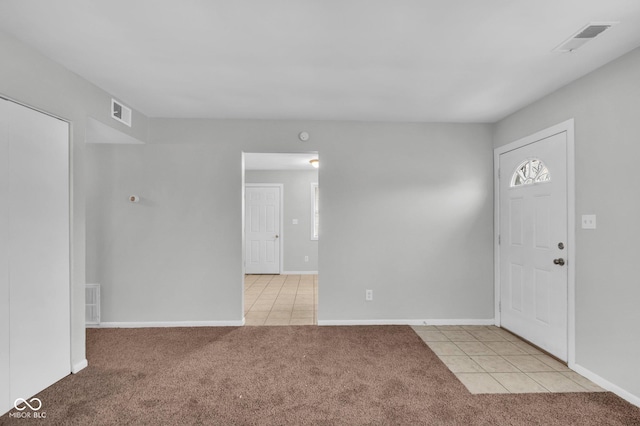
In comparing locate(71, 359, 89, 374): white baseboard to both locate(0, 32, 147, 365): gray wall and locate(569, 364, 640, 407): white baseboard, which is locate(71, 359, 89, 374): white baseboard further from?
locate(569, 364, 640, 407): white baseboard

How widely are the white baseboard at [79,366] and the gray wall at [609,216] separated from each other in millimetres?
4117

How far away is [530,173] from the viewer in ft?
10.1


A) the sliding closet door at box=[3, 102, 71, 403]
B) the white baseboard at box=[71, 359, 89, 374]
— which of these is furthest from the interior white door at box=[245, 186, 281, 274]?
the sliding closet door at box=[3, 102, 71, 403]

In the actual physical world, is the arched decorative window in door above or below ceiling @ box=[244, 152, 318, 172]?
below

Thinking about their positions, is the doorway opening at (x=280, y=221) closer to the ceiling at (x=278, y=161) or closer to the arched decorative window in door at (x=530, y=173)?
the ceiling at (x=278, y=161)

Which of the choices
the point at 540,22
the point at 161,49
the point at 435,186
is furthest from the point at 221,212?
the point at 540,22

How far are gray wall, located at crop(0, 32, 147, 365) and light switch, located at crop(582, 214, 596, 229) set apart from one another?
13.4 ft

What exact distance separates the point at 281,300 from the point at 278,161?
2.78 m

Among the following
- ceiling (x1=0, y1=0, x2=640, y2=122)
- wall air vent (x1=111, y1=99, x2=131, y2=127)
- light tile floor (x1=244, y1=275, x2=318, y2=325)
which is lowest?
light tile floor (x1=244, y1=275, x2=318, y2=325)

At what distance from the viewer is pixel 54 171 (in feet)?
7.41

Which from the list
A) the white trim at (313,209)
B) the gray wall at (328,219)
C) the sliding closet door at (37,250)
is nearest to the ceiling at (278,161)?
the white trim at (313,209)

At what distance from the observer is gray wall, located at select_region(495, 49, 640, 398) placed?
2.09m

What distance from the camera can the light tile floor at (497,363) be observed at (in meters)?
2.33

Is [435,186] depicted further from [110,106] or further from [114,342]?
[114,342]
